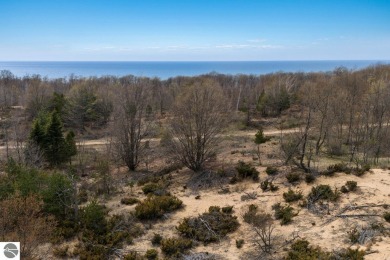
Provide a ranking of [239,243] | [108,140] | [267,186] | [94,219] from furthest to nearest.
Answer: [108,140]
[267,186]
[94,219]
[239,243]

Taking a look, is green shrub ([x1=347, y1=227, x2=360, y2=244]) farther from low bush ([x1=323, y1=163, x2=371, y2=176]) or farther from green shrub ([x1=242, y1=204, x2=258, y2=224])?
low bush ([x1=323, y1=163, x2=371, y2=176])

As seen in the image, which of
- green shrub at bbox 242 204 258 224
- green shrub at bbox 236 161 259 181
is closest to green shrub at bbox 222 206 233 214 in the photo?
green shrub at bbox 242 204 258 224

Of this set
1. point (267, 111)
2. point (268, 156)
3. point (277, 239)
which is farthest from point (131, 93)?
point (267, 111)

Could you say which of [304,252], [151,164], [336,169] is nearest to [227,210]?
[304,252]

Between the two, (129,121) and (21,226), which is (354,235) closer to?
(21,226)

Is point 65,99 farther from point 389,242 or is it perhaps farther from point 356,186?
point 389,242

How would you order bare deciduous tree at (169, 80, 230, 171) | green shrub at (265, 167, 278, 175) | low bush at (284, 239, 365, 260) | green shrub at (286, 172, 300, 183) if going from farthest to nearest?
bare deciduous tree at (169, 80, 230, 171), green shrub at (265, 167, 278, 175), green shrub at (286, 172, 300, 183), low bush at (284, 239, 365, 260)
